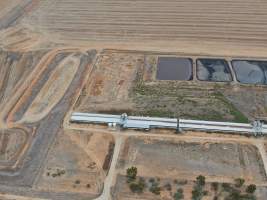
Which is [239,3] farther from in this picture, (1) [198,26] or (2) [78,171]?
(2) [78,171]

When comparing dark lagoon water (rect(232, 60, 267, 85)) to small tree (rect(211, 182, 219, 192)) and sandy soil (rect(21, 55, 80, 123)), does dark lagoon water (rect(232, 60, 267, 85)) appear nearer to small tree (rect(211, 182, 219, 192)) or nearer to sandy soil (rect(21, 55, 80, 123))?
small tree (rect(211, 182, 219, 192))

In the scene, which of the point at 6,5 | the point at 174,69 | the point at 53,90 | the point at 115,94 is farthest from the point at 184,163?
the point at 6,5

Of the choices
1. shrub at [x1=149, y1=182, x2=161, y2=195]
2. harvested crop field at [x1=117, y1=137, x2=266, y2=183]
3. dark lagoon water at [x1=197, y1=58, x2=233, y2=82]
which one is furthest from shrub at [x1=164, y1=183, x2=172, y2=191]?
dark lagoon water at [x1=197, y1=58, x2=233, y2=82]

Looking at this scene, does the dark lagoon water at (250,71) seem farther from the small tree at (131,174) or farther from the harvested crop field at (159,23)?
the small tree at (131,174)

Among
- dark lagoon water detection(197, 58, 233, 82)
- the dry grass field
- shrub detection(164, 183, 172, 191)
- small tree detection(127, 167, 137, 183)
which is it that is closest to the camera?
shrub detection(164, 183, 172, 191)

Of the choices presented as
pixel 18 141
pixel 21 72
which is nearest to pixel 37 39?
pixel 21 72

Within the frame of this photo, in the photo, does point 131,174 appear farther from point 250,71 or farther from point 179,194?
point 250,71
